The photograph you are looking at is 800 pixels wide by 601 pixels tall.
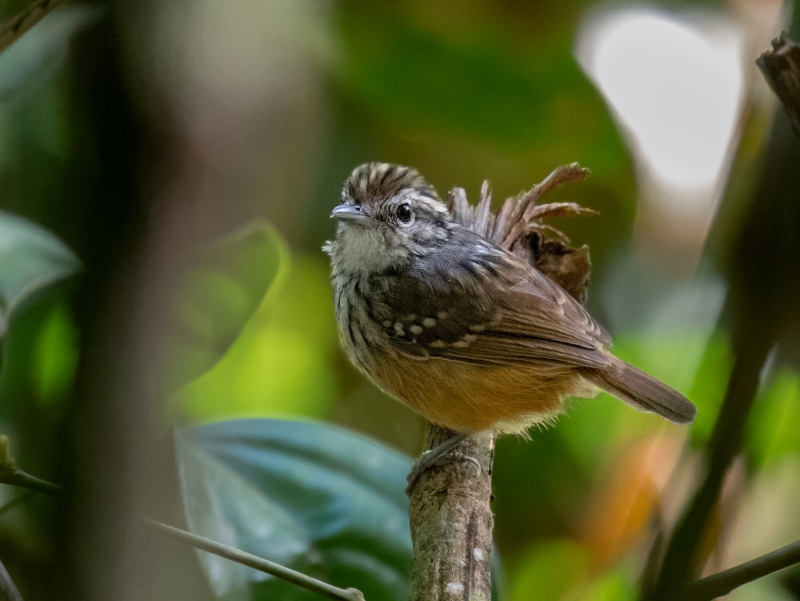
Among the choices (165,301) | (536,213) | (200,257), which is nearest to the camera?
(165,301)

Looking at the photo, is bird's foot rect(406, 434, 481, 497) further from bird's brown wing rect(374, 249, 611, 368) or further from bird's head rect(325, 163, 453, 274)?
bird's head rect(325, 163, 453, 274)

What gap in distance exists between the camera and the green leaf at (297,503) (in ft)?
5.86

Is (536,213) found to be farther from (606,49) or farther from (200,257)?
Result: (200,257)

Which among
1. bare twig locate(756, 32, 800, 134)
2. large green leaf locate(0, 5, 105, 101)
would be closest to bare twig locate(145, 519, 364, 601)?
large green leaf locate(0, 5, 105, 101)

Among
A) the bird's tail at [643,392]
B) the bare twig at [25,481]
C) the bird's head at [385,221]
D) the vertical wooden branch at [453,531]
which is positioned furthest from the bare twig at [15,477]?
the bird's tail at [643,392]

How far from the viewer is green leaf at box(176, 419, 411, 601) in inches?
70.4

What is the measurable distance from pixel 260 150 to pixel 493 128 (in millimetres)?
960

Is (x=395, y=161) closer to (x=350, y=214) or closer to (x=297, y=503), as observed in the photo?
(x=350, y=214)

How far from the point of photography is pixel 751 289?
2010mm

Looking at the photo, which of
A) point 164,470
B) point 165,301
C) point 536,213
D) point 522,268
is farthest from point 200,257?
point 536,213

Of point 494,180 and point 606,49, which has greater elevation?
point 606,49

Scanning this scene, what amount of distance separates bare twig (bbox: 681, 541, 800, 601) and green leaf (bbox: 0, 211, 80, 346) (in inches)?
62.8

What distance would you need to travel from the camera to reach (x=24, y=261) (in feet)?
5.09

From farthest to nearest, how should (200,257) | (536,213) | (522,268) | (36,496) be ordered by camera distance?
(536,213)
(522,268)
(200,257)
(36,496)
